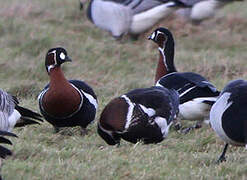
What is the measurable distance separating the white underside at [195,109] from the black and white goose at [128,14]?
483 cm

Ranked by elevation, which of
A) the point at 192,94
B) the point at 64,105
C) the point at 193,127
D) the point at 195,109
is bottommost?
the point at 193,127

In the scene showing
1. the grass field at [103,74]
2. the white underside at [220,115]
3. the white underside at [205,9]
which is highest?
the white underside at [220,115]

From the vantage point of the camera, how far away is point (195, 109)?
7496 millimetres

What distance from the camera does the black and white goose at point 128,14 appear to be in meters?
12.4

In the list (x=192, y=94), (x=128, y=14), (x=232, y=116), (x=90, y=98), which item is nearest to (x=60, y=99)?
(x=90, y=98)

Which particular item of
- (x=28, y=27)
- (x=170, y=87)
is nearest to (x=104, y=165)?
(x=170, y=87)

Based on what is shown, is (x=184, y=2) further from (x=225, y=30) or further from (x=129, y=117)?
(x=129, y=117)

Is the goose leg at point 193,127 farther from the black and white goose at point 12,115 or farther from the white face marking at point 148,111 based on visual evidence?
the black and white goose at point 12,115

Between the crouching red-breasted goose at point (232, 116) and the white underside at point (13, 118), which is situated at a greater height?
the crouching red-breasted goose at point (232, 116)

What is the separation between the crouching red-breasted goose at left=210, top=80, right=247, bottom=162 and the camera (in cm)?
570

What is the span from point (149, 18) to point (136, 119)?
613cm

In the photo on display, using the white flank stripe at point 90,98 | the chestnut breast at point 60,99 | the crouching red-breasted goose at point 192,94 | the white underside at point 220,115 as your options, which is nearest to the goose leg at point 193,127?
the crouching red-breasted goose at point 192,94

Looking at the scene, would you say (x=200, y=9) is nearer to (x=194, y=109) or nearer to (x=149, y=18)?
(x=149, y=18)

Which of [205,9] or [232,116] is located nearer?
[232,116]
